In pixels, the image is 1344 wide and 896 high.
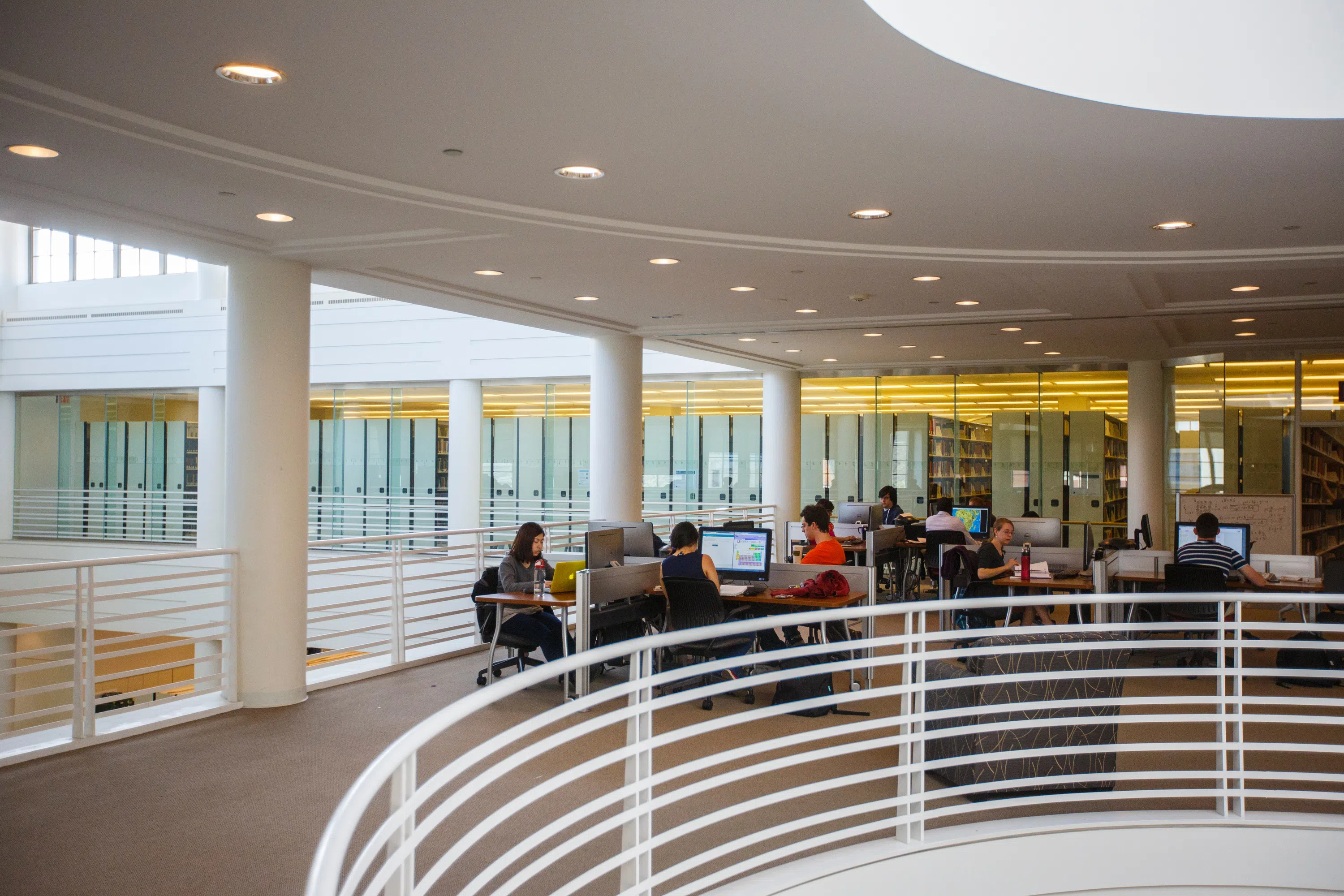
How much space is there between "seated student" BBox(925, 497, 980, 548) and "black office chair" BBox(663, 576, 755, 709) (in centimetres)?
493

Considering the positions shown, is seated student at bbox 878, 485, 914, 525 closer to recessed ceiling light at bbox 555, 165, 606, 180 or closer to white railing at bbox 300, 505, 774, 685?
white railing at bbox 300, 505, 774, 685

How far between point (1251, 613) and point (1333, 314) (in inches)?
133

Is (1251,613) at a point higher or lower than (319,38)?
lower

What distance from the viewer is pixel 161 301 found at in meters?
18.6

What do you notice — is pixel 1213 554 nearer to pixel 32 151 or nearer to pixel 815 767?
pixel 815 767

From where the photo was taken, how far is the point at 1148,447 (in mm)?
14508

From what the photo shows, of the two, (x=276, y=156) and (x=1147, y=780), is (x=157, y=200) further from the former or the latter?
(x=1147, y=780)

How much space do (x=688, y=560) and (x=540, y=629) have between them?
129 centimetres

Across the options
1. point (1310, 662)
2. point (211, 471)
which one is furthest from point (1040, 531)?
point (211, 471)

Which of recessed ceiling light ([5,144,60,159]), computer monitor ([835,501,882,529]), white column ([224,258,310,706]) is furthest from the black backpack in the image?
recessed ceiling light ([5,144,60,159])

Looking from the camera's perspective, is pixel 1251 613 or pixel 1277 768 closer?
pixel 1277 768

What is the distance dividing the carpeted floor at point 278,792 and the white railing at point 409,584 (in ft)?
3.69

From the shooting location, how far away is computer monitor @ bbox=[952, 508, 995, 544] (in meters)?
13.8

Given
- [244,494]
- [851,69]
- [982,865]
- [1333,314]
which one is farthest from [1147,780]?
[1333,314]
